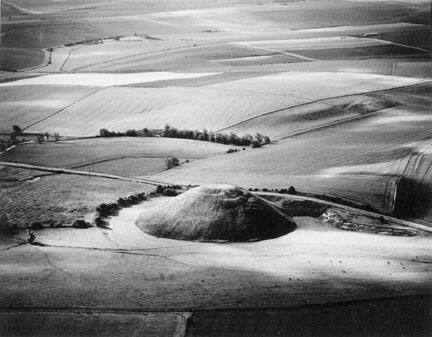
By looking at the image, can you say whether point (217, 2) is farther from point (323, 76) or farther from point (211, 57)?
point (323, 76)

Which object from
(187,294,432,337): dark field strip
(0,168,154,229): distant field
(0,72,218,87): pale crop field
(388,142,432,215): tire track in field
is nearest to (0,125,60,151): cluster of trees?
(0,168,154,229): distant field

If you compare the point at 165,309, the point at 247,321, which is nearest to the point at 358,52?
the point at 247,321

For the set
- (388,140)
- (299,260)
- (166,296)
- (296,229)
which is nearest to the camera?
(166,296)

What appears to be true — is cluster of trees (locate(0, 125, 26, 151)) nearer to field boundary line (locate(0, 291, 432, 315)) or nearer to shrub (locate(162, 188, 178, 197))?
shrub (locate(162, 188, 178, 197))

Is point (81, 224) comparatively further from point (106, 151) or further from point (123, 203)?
point (106, 151)

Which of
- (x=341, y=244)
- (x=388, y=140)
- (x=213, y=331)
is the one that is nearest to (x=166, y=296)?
(x=213, y=331)

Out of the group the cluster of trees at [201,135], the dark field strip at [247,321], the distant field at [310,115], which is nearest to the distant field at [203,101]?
the cluster of trees at [201,135]
